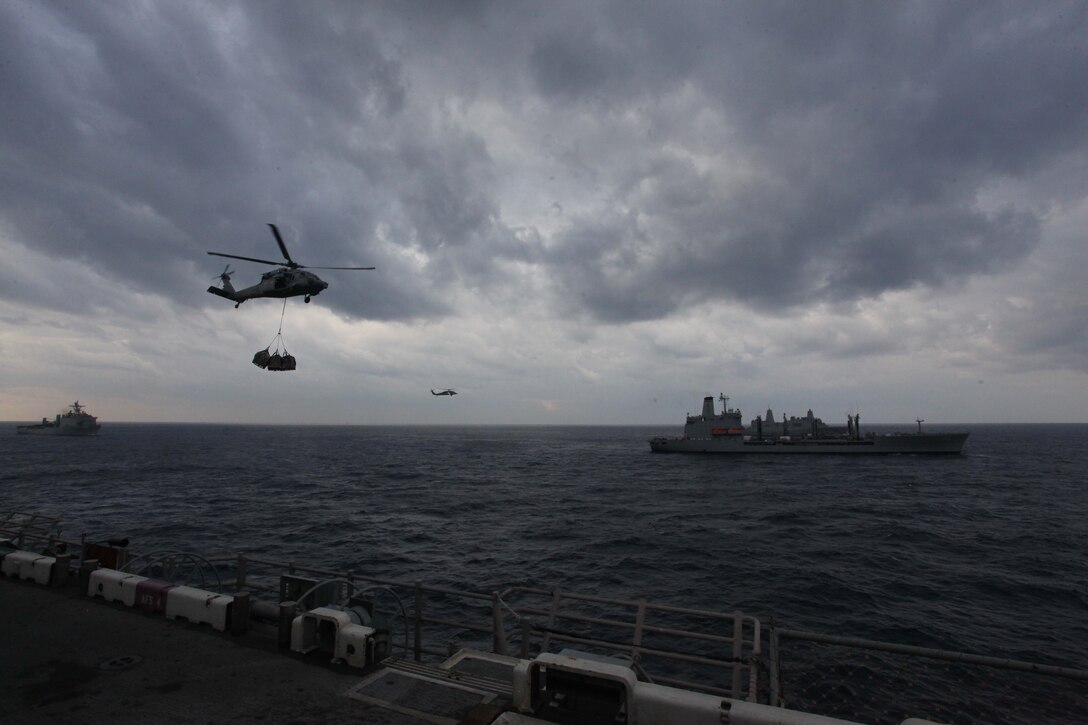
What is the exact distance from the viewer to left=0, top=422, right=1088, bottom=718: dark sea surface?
63.5 ft

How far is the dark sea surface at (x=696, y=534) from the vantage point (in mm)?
19359

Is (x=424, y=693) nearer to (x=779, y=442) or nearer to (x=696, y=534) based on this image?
(x=696, y=534)

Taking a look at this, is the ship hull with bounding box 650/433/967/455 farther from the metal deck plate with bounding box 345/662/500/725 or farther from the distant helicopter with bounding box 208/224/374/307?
the metal deck plate with bounding box 345/662/500/725

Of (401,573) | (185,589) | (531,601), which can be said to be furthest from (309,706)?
(401,573)

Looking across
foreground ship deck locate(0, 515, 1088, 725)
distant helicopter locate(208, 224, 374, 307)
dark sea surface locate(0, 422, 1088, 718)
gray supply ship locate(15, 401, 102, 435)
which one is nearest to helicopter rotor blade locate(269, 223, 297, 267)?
distant helicopter locate(208, 224, 374, 307)

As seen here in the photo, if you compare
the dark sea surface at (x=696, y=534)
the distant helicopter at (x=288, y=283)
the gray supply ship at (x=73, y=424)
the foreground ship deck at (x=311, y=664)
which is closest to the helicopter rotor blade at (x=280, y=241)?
the distant helicopter at (x=288, y=283)

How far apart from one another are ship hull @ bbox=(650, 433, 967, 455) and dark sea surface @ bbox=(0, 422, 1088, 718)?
23279 mm

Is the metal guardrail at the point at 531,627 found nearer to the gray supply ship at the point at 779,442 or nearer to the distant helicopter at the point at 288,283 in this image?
the distant helicopter at the point at 288,283

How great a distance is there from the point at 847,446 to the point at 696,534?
237 feet

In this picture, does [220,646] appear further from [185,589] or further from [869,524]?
[869,524]

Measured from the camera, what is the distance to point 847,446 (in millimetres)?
89562

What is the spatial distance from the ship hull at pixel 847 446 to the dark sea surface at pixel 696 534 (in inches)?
916

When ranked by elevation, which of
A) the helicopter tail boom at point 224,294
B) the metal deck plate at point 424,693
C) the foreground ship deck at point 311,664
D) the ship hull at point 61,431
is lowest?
the ship hull at point 61,431

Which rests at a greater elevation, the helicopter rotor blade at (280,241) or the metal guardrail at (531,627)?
the helicopter rotor blade at (280,241)
